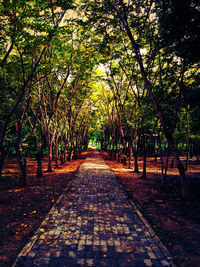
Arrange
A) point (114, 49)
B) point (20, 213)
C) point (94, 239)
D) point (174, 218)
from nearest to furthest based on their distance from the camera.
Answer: point (94, 239) → point (174, 218) → point (20, 213) → point (114, 49)

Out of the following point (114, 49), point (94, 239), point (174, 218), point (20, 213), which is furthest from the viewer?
point (114, 49)

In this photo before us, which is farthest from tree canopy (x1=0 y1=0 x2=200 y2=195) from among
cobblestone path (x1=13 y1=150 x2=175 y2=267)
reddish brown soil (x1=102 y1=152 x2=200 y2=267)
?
cobblestone path (x1=13 y1=150 x2=175 y2=267)

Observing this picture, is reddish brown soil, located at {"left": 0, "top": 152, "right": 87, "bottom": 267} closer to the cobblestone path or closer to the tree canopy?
the cobblestone path

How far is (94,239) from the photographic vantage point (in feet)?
15.0

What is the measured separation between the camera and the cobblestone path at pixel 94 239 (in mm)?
3738

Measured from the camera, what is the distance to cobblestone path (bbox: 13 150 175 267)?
12.3 feet

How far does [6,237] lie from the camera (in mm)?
4688

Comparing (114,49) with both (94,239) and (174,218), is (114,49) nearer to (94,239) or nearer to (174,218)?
(174,218)

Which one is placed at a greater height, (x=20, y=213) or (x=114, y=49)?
(x=114, y=49)

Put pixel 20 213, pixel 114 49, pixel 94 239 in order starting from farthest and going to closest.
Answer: pixel 114 49, pixel 20 213, pixel 94 239

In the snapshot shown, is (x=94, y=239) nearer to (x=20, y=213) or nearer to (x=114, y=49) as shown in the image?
(x=20, y=213)

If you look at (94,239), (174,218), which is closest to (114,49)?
(174,218)

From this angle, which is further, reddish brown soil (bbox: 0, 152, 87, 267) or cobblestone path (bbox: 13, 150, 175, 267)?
reddish brown soil (bbox: 0, 152, 87, 267)

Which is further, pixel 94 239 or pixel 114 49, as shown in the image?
pixel 114 49
